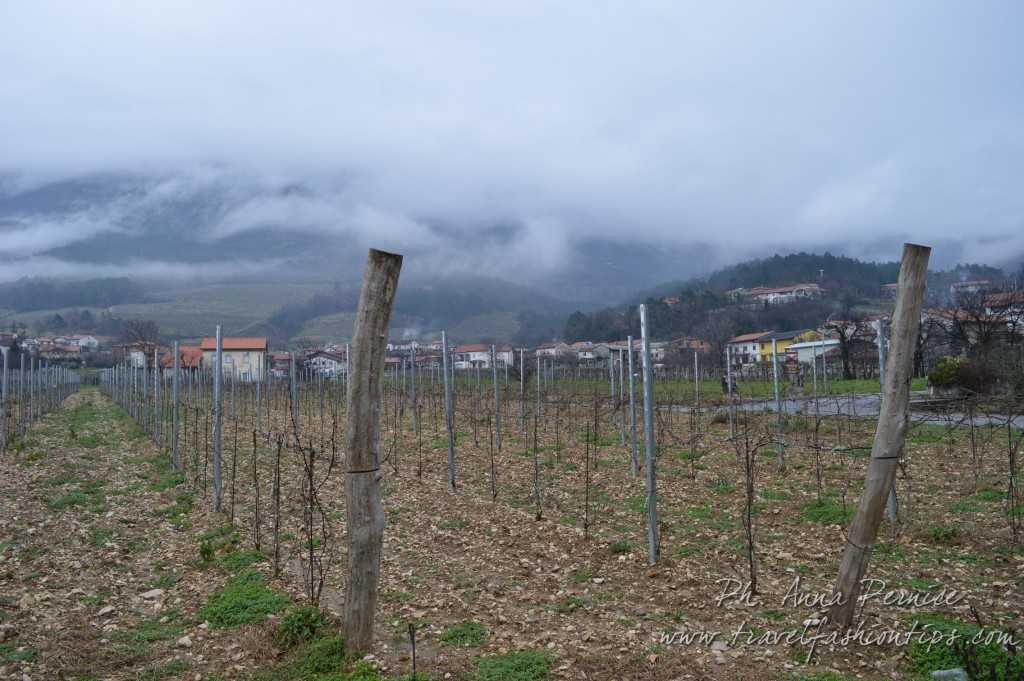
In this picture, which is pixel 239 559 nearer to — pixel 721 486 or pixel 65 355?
pixel 721 486

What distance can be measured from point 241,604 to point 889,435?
6466 mm

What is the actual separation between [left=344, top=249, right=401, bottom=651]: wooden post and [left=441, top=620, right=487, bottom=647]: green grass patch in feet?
2.67

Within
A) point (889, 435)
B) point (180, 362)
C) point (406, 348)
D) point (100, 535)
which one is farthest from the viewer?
point (406, 348)

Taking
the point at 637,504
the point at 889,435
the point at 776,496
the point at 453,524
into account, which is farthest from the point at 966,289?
the point at 889,435

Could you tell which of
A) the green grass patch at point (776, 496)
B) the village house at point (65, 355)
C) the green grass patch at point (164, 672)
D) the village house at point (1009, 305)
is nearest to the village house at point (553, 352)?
the green grass patch at point (776, 496)

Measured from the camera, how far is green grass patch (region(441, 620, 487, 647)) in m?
5.76

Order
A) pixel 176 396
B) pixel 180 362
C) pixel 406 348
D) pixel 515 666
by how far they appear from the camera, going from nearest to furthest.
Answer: pixel 515 666 → pixel 176 396 → pixel 180 362 → pixel 406 348

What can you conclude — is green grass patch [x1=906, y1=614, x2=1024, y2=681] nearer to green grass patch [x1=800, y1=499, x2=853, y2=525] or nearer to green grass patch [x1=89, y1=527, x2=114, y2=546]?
green grass patch [x1=800, y1=499, x2=853, y2=525]

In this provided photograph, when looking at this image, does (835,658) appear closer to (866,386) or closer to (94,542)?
(94,542)

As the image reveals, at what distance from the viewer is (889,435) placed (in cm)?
551

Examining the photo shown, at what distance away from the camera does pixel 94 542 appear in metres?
8.95

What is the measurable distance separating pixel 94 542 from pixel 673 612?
792cm

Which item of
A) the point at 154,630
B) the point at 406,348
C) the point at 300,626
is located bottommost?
the point at 154,630

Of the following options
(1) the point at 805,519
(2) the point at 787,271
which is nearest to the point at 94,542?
(1) the point at 805,519
